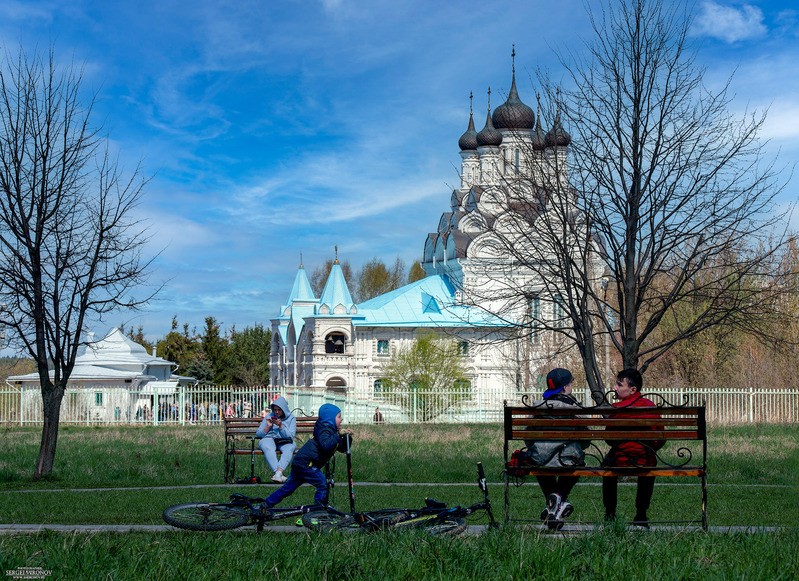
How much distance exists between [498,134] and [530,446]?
58718 millimetres

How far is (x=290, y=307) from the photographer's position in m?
73.3

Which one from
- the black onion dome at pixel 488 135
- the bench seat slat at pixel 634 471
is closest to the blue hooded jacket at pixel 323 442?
the bench seat slat at pixel 634 471

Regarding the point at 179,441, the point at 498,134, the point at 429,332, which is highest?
the point at 498,134

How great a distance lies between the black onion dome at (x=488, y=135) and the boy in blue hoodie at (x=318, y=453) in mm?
58258

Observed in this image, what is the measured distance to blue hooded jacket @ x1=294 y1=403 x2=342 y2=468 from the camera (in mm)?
9391

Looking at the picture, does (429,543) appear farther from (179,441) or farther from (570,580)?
(179,441)

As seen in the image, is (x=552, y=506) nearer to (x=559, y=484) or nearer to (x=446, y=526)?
(x=559, y=484)

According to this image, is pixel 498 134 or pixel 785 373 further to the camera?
pixel 498 134

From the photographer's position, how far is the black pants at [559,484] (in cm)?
896

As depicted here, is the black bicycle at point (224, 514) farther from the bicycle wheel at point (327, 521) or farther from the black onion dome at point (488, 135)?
the black onion dome at point (488, 135)

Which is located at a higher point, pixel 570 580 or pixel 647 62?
pixel 647 62

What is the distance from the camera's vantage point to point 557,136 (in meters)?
17.2

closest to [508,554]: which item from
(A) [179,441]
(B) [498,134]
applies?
(A) [179,441]

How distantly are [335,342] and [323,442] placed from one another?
5562cm
